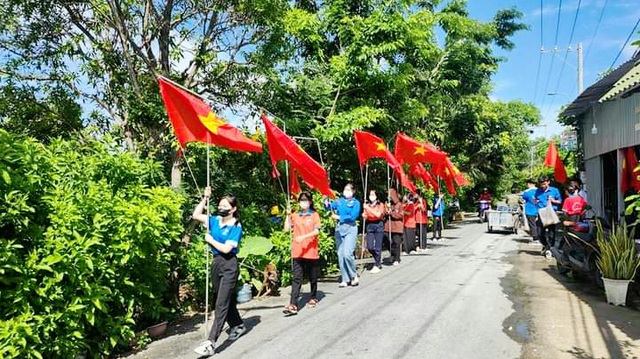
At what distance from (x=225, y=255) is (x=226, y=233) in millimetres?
257

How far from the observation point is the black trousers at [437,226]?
17.7 meters

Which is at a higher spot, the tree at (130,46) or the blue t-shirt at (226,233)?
the tree at (130,46)

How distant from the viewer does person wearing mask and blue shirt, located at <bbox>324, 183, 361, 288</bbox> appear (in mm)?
8633

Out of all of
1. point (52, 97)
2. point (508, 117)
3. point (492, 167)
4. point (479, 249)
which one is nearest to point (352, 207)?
point (52, 97)

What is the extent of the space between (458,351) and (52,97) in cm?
855

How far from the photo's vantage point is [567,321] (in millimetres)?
6223

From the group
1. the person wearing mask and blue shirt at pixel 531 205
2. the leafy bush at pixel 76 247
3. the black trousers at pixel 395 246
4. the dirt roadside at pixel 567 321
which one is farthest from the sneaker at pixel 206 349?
the person wearing mask and blue shirt at pixel 531 205

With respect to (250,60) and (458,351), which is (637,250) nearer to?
(458,351)

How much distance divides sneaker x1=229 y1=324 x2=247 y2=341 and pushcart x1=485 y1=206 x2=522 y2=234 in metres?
16.7

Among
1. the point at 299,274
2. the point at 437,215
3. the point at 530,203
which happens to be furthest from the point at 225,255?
the point at 437,215

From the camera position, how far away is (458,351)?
508 cm

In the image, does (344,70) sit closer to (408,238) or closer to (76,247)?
(408,238)

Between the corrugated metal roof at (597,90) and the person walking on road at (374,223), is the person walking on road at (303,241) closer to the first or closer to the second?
the person walking on road at (374,223)

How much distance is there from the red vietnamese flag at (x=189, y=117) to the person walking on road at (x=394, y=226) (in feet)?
19.6
